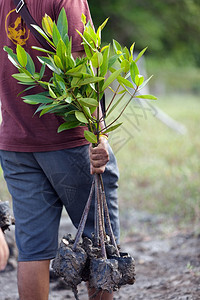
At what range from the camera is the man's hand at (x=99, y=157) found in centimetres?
218

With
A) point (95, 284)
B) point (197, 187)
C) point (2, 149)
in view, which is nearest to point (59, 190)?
point (2, 149)

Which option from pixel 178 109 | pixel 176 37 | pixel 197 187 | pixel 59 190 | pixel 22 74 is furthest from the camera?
pixel 176 37

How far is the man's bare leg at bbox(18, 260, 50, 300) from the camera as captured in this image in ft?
7.75

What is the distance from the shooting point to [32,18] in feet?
7.20

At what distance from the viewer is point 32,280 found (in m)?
2.36

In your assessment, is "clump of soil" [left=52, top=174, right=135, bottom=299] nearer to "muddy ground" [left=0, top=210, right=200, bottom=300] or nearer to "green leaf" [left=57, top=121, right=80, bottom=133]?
"green leaf" [left=57, top=121, right=80, bottom=133]

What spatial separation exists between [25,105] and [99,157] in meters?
0.45

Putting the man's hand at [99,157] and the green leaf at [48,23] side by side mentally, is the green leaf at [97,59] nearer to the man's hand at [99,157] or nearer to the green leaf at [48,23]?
the green leaf at [48,23]

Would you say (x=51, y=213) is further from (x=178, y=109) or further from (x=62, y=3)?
(x=178, y=109)

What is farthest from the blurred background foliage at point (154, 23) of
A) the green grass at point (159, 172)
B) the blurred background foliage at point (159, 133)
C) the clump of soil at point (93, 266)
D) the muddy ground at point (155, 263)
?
the clump of soil at point (93, 266)

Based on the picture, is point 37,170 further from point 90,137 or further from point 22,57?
point 22,57

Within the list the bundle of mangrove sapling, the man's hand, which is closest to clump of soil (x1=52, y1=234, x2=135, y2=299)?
the bundle of mangrove sapling

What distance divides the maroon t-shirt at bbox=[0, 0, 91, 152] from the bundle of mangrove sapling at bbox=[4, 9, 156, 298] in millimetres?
97

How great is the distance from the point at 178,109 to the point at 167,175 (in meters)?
7.53
